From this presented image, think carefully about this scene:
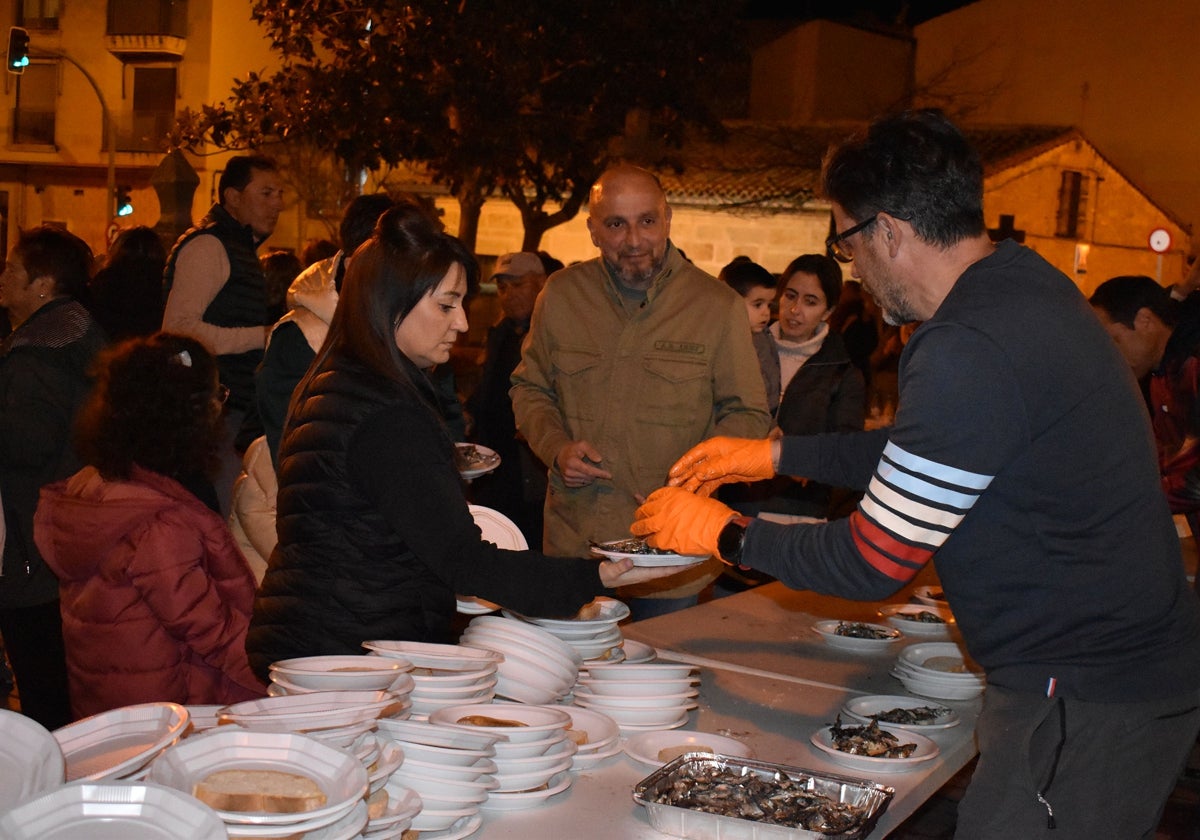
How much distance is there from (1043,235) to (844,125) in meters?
4.17

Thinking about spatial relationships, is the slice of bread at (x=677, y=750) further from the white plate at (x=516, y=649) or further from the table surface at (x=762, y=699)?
the white plate at (x=516, y=649)

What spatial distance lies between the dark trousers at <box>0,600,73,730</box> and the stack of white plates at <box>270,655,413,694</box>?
6.82 feet

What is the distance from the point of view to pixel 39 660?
171 inches

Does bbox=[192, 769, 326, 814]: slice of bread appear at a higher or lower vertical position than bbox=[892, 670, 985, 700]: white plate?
higher

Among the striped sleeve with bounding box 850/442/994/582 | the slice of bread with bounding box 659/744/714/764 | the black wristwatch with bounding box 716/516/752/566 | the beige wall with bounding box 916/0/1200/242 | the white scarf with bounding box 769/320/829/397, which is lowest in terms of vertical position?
the slice of bread with bounding box 659/744/714/764

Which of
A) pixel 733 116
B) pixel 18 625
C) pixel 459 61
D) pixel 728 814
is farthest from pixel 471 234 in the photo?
pixel 733 116

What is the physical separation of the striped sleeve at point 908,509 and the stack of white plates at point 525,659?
884 mm

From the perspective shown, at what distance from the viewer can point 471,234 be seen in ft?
49.9

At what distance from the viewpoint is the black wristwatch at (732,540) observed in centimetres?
266

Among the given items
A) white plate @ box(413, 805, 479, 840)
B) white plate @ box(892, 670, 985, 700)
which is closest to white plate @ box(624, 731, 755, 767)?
white plate @ box(413, 805, 479, 840)

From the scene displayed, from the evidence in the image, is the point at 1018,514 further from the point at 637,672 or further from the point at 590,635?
the point at 590,635

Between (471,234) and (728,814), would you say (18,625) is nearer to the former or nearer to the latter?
(728,814)

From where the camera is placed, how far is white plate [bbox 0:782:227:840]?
1.61 metres

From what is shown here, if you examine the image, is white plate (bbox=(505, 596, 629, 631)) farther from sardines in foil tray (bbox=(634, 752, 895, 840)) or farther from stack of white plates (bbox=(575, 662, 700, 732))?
sardines in foil tray (bbox=(634, 752, 895, 840))
